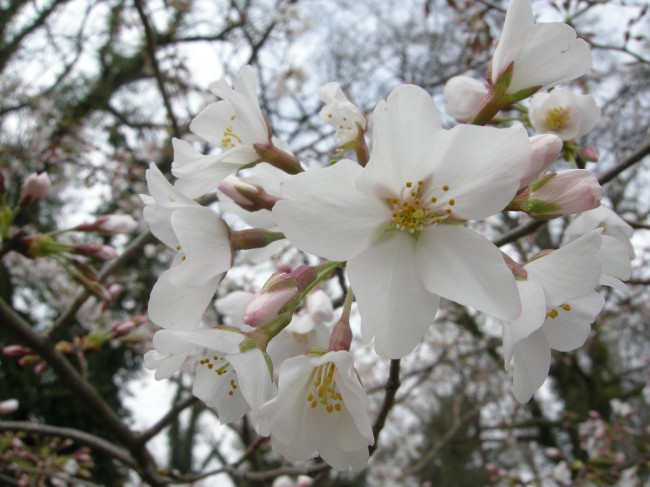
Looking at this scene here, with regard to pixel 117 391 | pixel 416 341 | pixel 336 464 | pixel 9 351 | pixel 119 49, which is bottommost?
pixel 336 464

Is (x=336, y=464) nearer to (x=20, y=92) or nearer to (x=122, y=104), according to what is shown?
(x=20, y=92)

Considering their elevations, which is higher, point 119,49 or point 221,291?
point 119,49

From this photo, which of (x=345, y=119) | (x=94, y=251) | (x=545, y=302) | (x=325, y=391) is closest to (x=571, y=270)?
(x=545, y=302)

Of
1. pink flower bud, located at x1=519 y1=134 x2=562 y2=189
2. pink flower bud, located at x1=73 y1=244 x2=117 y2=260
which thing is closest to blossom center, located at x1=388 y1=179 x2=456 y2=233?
pink flower bud, located at x1=519 y1=134 x2=562 y2=189

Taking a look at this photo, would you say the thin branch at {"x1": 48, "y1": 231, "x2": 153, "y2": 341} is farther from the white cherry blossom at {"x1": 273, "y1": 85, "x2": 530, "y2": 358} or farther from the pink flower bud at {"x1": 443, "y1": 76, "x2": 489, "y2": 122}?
the white cherry blossom at {"x1": 273, "y1": 85, "x2": 530, "y2": 358}

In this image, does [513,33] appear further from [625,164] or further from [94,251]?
[94,251]

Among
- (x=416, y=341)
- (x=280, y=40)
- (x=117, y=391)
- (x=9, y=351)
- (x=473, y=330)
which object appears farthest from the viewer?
(x=117, y=391)

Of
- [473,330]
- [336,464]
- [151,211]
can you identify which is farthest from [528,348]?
[473,330]
